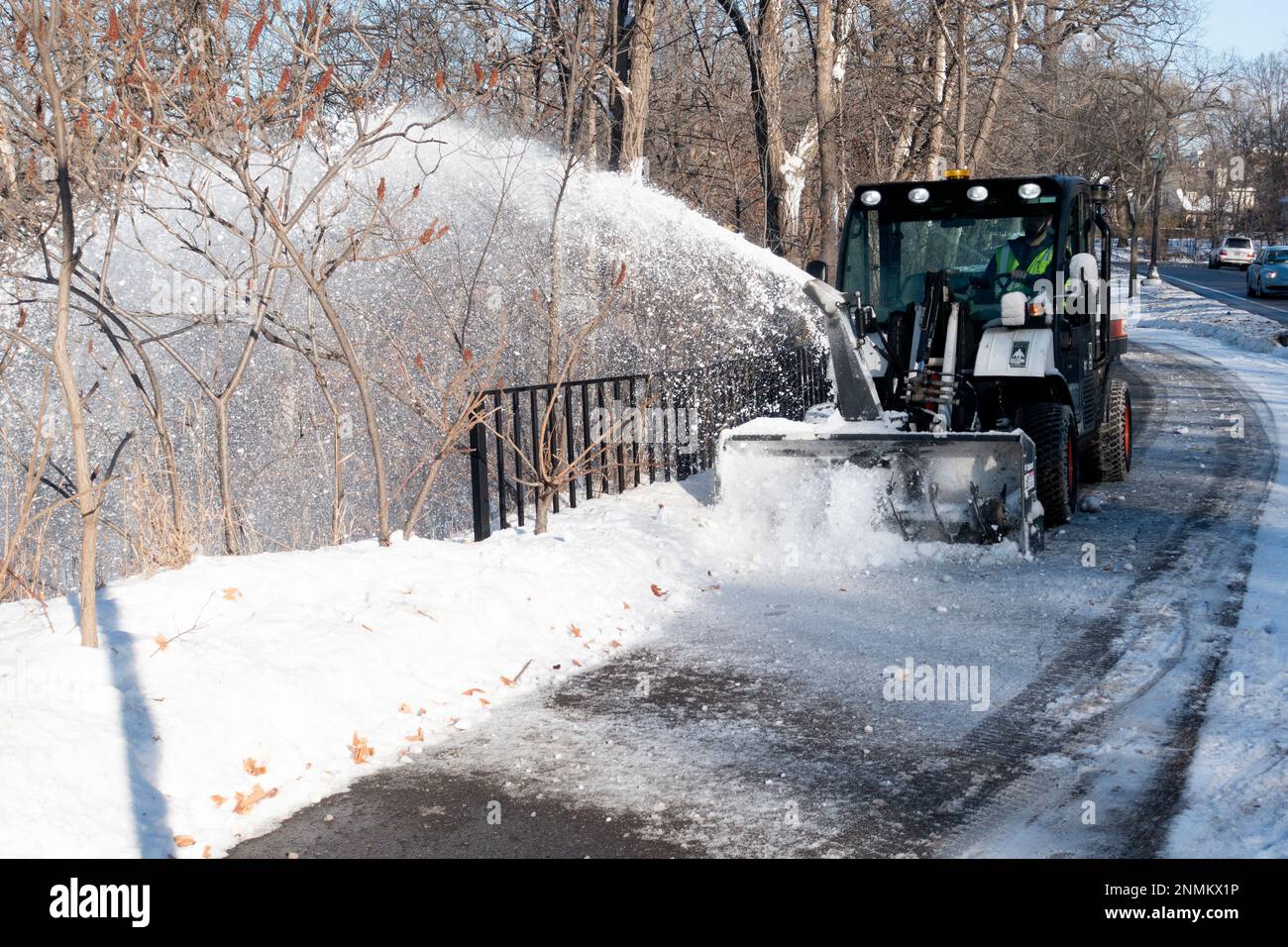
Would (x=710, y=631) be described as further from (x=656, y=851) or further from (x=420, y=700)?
(x=656, y=851)

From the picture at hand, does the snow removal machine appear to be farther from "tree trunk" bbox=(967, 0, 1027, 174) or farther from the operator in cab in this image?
"tree trunk" bbox=(967, 0, 1027, 174)

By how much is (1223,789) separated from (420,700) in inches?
125

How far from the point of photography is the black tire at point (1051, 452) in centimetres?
805

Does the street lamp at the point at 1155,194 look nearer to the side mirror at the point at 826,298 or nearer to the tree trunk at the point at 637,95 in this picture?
the tree trunk at the point at 637,95

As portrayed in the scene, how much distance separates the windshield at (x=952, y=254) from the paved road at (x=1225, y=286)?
22442mm

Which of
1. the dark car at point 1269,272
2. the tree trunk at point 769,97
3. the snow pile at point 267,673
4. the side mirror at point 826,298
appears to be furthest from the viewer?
the dark car at point 1269,272

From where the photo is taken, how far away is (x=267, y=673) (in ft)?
16.5

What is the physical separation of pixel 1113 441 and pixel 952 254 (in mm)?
2396

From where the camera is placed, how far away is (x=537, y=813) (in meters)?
4.16

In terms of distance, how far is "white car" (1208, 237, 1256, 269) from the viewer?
183ft

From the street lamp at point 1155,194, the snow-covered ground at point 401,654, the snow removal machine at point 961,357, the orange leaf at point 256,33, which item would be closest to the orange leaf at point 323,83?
the orange leaf at point 256,33

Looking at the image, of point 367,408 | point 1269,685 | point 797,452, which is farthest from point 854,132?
point 1269,685

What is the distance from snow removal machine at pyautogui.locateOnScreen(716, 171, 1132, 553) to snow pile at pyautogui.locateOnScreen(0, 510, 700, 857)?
1.64m

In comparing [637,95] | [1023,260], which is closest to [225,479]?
[1023,260]
